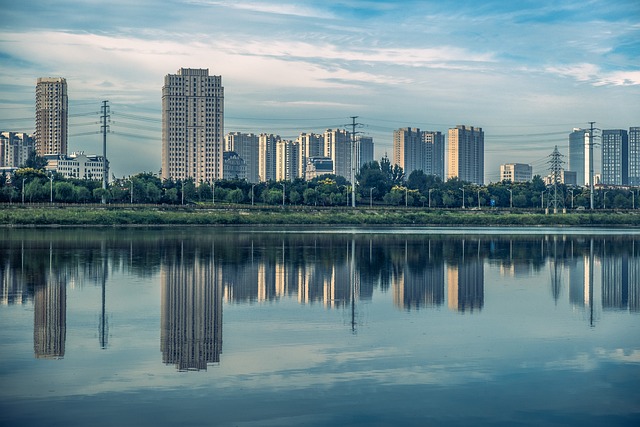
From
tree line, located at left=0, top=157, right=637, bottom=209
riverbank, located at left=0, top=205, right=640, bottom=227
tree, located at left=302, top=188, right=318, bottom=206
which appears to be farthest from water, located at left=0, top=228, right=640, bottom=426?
tree, located at left=302, top=188, right=318, bottom=206

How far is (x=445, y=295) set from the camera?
2419 centimetres

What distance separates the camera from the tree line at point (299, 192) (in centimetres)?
10150

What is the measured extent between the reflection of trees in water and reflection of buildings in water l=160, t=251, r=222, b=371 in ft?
2.42

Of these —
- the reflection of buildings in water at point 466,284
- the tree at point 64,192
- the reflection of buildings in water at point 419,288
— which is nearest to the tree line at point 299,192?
the tree at point 64,192

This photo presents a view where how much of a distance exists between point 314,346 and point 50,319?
656cm

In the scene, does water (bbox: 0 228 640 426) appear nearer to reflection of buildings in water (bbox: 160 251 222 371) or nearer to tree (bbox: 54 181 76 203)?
reflection of buildings in water (bbox: 160 251 222 371)

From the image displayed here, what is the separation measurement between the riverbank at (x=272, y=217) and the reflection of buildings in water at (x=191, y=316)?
170ft

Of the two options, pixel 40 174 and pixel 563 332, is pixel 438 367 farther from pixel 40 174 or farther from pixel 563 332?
pixel 40 174

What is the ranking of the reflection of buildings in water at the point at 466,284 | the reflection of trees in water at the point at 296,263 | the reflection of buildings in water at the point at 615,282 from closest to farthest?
the reflection of buildings in water at the point at 466,284, the reflection of buildings in water at the point at 615,282, the reflection of trees in water at the point at 296,263

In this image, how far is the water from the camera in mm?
11172

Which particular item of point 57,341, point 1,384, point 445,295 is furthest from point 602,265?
point 1,384

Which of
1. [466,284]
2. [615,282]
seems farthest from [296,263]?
[615,282]

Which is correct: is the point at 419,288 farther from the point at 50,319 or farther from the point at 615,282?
the point at 50,319

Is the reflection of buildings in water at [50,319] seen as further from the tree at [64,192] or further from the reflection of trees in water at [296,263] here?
the tree at [64,192]
